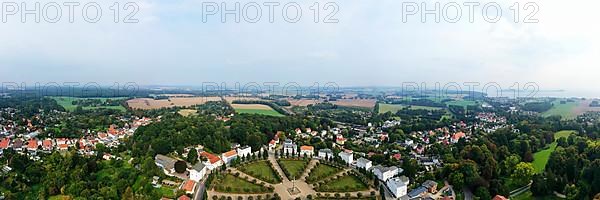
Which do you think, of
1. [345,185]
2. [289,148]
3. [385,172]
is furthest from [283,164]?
[385,172]

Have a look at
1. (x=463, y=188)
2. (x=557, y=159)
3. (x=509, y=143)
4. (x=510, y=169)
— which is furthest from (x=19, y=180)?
(x=509, y=143)

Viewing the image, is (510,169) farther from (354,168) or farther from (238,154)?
(238,154)

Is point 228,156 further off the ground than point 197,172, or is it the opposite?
point 228,156

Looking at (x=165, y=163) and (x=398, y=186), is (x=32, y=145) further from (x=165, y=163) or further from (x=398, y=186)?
(x=398, y=186)

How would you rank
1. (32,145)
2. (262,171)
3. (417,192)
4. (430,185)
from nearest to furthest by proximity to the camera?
(417,192) → (430,185) → (262,171) → (32,145)

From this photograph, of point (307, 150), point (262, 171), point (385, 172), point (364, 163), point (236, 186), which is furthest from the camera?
point (307, 150)

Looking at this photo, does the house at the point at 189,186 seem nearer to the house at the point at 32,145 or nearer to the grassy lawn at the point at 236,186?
the grassy lawn at the point at 236,186

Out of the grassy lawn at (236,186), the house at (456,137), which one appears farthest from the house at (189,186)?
the house at (456,137)
